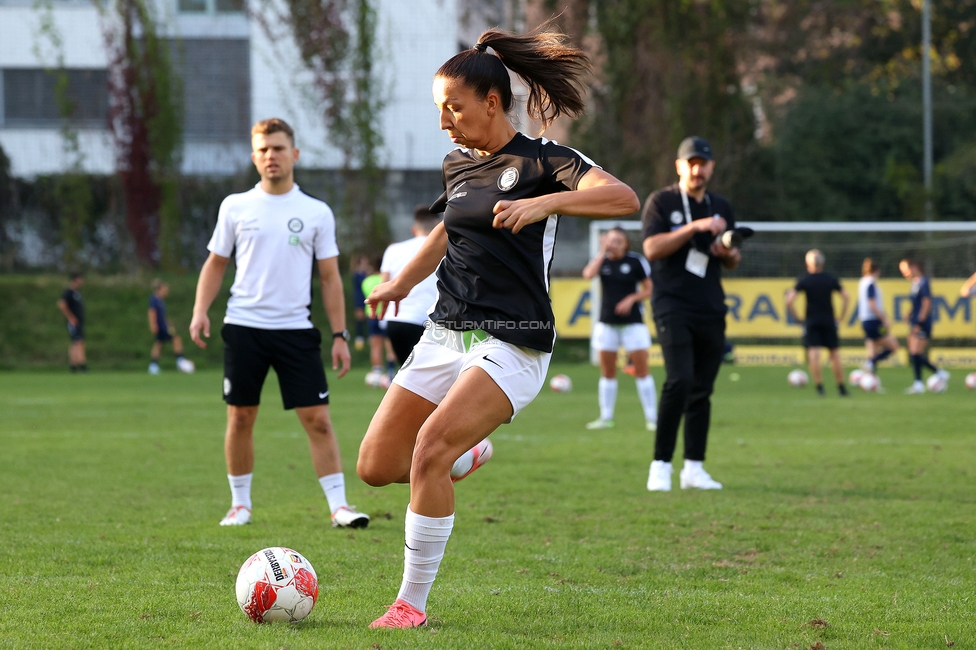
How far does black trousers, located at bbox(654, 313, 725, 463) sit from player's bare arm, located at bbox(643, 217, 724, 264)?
450 mm

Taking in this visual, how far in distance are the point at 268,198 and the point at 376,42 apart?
23310mm

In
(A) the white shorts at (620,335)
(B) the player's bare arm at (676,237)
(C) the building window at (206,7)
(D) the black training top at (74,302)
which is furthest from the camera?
(C) the building window at (206,7)

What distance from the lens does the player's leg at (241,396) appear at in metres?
6.29

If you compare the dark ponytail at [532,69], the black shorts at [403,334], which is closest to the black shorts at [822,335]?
the black shorts at [403,334]

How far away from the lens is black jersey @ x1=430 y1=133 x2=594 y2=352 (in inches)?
158

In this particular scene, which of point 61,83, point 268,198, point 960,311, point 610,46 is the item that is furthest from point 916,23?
point 268,198

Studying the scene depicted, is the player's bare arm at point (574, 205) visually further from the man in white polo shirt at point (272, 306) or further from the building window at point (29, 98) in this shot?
the building window at point (29, 98)

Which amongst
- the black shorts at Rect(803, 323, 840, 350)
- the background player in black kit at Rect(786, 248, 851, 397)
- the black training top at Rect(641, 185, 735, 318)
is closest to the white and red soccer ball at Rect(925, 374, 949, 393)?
the background player in black kit at Rect(786, 248, 851, 397)

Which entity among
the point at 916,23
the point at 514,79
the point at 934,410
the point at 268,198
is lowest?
the point at 934,410

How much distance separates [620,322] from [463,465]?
7.92 m

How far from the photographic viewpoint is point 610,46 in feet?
90.9

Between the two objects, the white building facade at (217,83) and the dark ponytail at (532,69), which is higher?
the white building facade at (217,83)

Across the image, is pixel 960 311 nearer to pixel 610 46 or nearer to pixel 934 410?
pixel 934 410

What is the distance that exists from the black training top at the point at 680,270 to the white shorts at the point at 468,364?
3.50m
